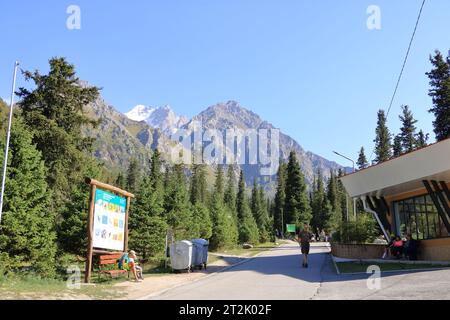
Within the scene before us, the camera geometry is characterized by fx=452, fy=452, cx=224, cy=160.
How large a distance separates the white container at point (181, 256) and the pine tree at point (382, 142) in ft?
208

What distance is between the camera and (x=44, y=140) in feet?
109

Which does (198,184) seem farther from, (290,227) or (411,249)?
(411,249)

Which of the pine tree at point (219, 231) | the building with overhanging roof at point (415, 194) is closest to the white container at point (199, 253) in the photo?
the building with overhanging roof at point (415, 194)

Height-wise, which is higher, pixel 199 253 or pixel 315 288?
Answer: pixel 199 253

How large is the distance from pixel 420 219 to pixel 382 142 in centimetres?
5432

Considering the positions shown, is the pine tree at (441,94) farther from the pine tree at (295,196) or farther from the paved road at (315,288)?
the paved road at (315,288)

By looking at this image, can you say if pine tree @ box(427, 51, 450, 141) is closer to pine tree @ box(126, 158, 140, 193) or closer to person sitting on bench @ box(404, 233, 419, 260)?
person sitting on bench @ box(404, 233, 419, 260)

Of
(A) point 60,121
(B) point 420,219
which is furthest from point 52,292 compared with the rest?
(A) point 60,121

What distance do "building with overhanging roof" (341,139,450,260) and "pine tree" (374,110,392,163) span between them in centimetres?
4985

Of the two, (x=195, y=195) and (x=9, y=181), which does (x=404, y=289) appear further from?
(x=195, y=195)

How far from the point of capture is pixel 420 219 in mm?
27359

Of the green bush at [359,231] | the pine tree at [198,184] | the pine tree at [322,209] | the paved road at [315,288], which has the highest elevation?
the pine tree at [198,184]

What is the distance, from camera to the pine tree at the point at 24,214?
62.0 ft

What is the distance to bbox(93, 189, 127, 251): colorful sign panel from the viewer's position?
16328 millimetres
